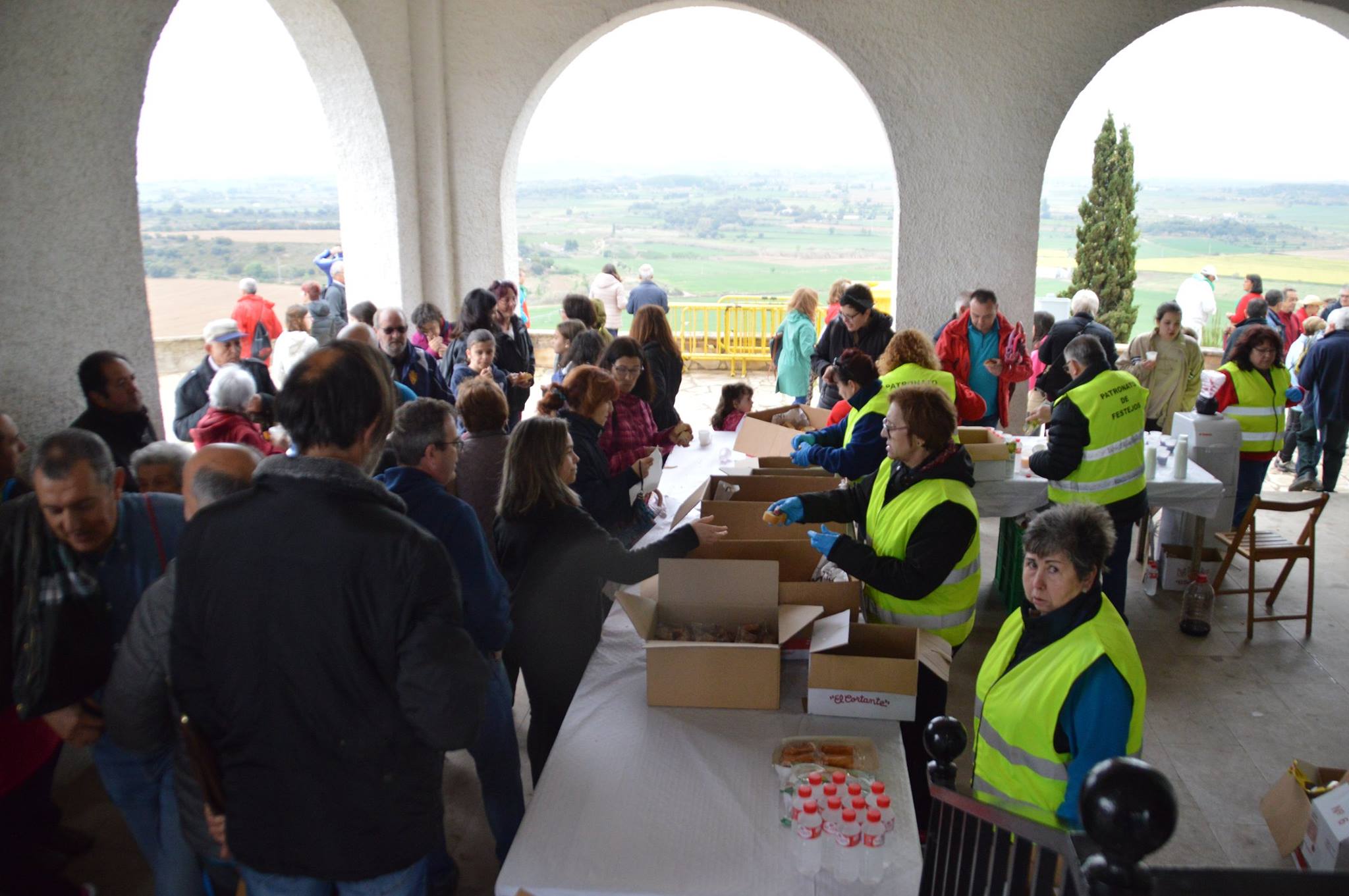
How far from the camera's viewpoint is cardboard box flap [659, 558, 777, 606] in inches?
116

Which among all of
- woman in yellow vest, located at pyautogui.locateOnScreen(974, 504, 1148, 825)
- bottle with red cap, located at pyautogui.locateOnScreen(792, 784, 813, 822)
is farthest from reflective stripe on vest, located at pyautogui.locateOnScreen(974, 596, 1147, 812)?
bottle with red cap, located at pyautogui.locateOnScreen(792, 784, 813, 822)

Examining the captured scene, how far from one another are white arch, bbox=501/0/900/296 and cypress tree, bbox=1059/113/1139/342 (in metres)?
8.49

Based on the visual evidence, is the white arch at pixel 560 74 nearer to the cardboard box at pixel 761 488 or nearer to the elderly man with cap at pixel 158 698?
the cardboard box at pixel 761 488

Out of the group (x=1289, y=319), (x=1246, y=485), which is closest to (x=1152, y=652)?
(x=1246, y=485)

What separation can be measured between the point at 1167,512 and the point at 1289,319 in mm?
5100

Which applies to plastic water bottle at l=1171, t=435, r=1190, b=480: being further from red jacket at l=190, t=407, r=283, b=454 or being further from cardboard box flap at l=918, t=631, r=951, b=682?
red jacket at l=190, t=407, r=283, b=454

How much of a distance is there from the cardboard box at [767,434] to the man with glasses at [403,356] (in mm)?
1883

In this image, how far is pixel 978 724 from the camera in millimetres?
2410

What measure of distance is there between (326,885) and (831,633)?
57.3 inches

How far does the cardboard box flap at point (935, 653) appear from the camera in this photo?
2.70 m

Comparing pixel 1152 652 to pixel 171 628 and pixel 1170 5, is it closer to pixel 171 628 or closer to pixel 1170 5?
pixel 171 628

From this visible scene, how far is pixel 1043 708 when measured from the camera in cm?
215

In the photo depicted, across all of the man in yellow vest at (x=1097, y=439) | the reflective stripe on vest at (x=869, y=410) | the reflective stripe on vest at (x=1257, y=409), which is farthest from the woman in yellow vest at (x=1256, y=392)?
the reflective stripe on vest at (x=869, y=410)

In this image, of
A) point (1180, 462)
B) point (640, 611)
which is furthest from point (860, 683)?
point (1180, 462)
